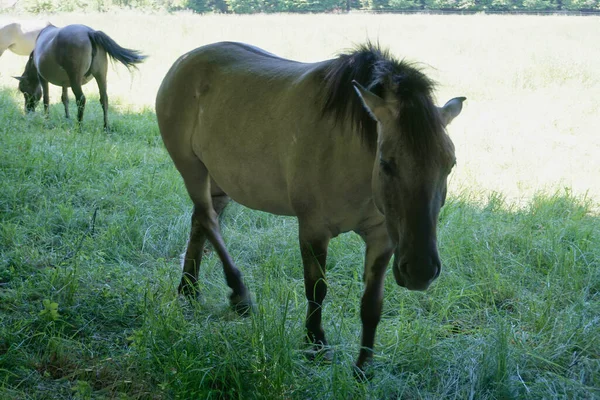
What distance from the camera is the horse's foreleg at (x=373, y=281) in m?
2.98

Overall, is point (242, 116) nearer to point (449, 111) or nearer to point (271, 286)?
point (271, 286)

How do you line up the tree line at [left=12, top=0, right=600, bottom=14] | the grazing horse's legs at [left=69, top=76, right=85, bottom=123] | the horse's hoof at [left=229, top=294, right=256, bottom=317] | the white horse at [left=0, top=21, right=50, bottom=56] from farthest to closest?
1. the tree line at [left=12, top=0, right=600, bottom=14]
2. the white horse at [left=0, top=21, right=50, bottom=56]
3. the grazing horse's legs at [left=69, top=76, right=85, bottom=123]
4. the horse's hoof at [left=229, top=294, right=256, bottom=317]

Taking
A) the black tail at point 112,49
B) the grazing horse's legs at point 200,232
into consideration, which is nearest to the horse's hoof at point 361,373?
the grazing horse's legs at point 200,232

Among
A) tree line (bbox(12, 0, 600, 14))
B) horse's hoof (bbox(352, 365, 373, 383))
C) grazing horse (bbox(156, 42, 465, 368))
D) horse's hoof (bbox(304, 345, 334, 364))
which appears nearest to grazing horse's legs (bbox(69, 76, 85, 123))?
grazing horse (bbox(156, 42, 465, 368))

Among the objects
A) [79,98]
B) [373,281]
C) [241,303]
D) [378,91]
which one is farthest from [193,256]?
[79,98]

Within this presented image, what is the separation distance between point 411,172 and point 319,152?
706 millimetres

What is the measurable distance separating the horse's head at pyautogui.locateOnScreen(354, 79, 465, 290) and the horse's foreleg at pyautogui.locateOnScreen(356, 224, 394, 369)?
1.71 feet

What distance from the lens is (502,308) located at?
3719 millimetres

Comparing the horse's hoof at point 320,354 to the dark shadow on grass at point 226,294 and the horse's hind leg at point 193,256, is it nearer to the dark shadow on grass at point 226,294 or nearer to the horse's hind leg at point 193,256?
the dark shadow on grass at point 226,294

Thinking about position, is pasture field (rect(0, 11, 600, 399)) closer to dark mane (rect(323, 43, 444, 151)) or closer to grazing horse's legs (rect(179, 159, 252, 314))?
grazing horse's legs (rect(179, 159, 252, 314))

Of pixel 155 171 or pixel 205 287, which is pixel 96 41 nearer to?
pixel 155 171

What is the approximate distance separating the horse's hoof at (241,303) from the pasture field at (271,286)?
7 centimetres

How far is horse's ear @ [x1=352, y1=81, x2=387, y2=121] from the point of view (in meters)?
2.44

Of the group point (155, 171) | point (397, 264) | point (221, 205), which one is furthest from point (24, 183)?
point (397, 264)
